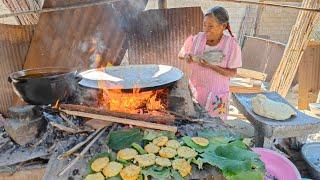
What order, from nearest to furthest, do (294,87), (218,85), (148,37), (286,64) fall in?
(218,85) < (148,37) < (286,64) < (294,87)

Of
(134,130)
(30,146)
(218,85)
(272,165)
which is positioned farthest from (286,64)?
(30,146)

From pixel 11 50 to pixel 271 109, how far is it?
314 centimetres

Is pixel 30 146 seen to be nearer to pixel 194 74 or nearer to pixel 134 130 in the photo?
pixel 134 130

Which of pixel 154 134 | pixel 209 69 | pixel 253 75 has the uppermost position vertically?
pixel 209 69

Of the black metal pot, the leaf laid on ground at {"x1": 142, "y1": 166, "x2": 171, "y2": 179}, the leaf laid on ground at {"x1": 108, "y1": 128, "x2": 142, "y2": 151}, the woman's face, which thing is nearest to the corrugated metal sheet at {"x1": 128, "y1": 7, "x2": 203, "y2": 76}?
the woman's face

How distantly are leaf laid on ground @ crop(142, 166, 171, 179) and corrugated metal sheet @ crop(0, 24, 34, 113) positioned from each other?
2.71 metres

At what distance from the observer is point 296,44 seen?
5.89 metres

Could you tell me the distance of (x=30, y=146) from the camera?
8.64 feet

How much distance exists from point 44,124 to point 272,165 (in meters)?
2.14

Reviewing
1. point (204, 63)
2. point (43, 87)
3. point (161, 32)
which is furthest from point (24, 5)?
point (204, 63)

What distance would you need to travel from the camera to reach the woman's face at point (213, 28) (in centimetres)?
369

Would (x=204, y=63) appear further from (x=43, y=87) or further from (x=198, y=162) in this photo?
(x=43, y=87)

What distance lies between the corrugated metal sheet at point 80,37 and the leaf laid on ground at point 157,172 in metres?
2.51

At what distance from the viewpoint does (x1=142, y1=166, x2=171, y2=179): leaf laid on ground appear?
81.7 inches
